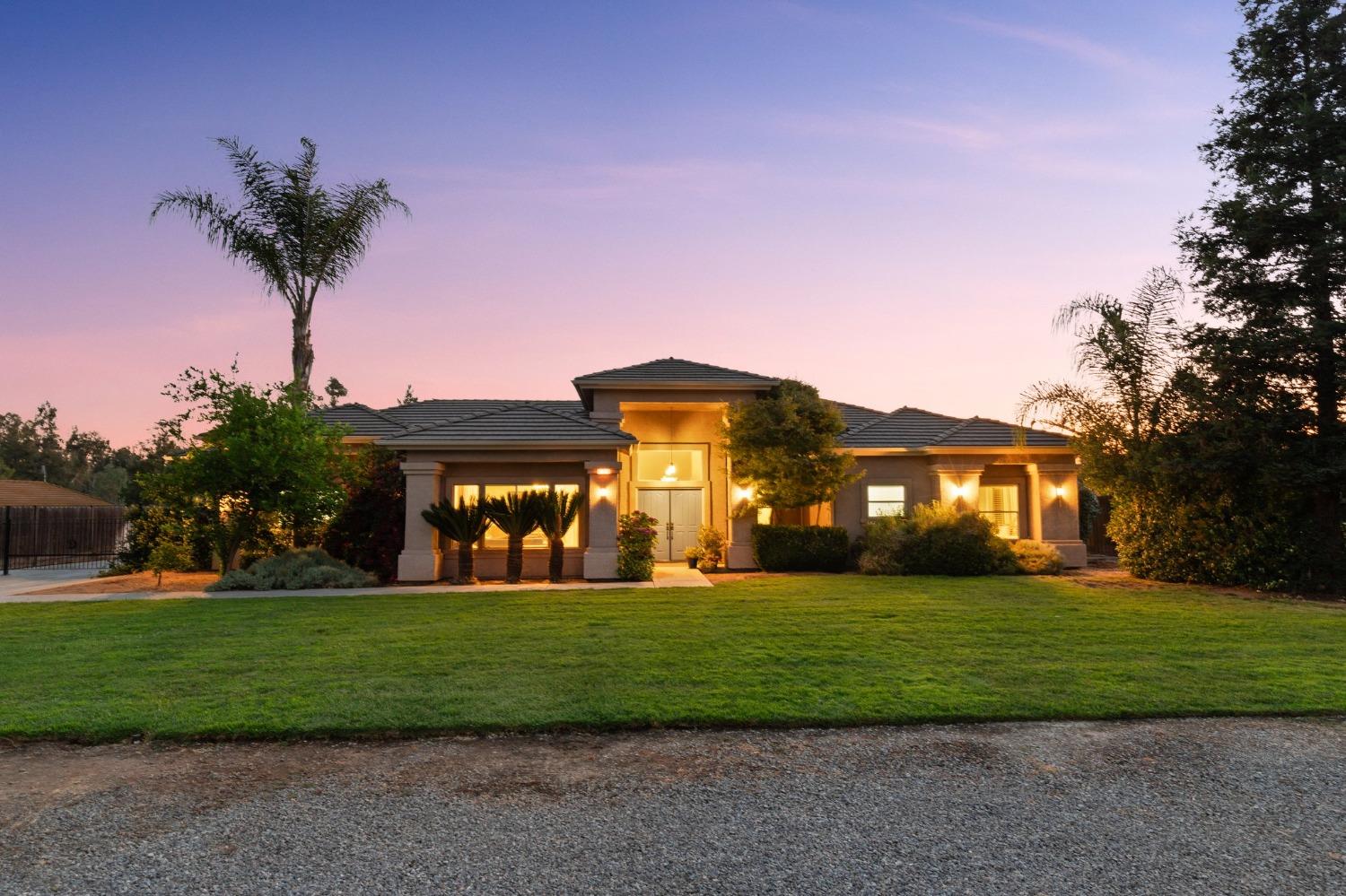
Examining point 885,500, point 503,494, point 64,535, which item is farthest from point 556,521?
point 64,535

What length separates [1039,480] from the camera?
60.4 ft

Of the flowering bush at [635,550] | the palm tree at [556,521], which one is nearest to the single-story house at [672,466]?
the flowering bush at [635,550]

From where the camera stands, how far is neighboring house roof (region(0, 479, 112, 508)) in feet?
103

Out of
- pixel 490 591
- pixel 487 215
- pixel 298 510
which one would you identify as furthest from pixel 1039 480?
pixel 298 510

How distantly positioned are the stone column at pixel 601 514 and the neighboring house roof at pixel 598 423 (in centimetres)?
61

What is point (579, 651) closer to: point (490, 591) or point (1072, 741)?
point (1072, 741)

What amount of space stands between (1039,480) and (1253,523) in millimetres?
4959

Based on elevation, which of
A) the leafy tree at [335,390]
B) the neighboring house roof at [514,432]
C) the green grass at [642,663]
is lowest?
the green grass at [642,663]

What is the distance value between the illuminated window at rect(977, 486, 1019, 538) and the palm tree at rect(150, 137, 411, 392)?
59.9 ft

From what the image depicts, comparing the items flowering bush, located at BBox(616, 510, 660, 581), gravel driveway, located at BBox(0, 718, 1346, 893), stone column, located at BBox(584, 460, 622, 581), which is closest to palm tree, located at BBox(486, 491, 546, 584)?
stone column, located at BBox(584, 460, 622, 581)

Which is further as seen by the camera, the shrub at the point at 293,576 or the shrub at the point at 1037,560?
the shrub at the point at 1037,560

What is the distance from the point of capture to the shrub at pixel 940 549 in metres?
16.1

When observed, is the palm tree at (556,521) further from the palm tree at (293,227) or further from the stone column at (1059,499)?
the stone column at (1059,499)

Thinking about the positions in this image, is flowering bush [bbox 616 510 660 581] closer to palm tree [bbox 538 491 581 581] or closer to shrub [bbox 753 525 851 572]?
palm tree [bbox 538 491 581 581]
